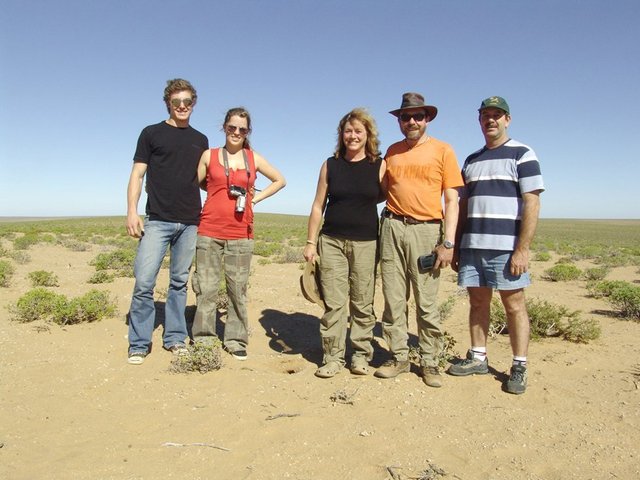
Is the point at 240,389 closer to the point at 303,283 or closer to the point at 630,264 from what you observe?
the point at 303,283

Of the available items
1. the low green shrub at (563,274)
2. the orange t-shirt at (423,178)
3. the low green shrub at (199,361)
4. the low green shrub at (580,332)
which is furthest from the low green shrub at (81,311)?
the low green shrub at (563,274)

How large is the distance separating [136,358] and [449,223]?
3.00 m

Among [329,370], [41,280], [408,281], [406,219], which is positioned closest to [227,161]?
[406,219]

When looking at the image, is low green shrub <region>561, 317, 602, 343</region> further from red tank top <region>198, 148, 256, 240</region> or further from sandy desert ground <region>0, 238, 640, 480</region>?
red tank top <region>198, 148, 256, 240</region>

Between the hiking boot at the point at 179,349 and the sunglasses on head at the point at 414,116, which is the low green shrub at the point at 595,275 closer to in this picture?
the sunglasses on head at the point at 414,116

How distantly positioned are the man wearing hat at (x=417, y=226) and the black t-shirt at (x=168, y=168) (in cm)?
178

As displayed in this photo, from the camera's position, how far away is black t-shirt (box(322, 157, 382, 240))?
383 cm

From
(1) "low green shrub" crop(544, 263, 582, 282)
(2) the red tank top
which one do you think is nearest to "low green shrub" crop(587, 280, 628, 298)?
(1) "low green shrub" crop(544, 263, 582, 282)

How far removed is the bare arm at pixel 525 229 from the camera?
3496 mm

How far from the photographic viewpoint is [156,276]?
4.35 meters

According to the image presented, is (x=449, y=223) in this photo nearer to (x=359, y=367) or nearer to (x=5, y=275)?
(x=359, y=367)

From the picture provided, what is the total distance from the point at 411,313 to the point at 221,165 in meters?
3.63

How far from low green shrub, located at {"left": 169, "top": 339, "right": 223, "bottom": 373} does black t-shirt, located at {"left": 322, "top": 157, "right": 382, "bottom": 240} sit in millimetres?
1502

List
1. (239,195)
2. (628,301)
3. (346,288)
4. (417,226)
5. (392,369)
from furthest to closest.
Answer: (628,301)
(239,195)
(346,288)
(392,369)
(417,226)
